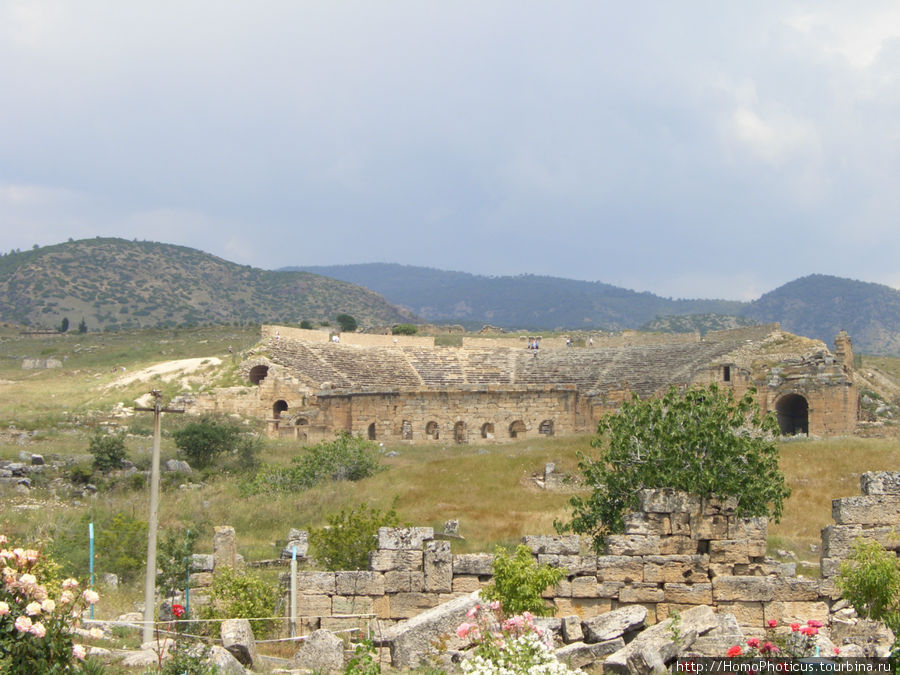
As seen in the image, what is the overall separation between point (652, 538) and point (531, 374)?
34.2 meters

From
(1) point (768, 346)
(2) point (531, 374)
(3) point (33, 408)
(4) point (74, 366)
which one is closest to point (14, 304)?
(4) point (74, 366)

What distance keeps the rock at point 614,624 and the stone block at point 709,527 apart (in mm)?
1771

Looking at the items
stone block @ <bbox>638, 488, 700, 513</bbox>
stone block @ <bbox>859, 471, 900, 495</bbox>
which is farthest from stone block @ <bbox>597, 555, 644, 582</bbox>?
stone block @ <bbox>859, 471, 900, 495</bbox>

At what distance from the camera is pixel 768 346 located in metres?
42.5

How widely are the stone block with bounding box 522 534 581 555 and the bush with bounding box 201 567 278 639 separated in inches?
147

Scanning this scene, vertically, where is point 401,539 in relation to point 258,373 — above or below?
below

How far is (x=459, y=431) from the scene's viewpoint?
42.5m

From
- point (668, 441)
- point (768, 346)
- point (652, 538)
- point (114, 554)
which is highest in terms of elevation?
point (768, 346)

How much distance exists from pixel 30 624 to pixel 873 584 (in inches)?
365

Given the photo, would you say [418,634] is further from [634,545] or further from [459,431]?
[459,431]

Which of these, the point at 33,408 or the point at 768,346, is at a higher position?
the point at 768,346

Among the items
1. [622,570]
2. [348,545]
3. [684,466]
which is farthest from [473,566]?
[684,466]

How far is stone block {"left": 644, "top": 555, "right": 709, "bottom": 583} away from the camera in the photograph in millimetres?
11945

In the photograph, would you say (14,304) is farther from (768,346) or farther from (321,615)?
(321,615)
